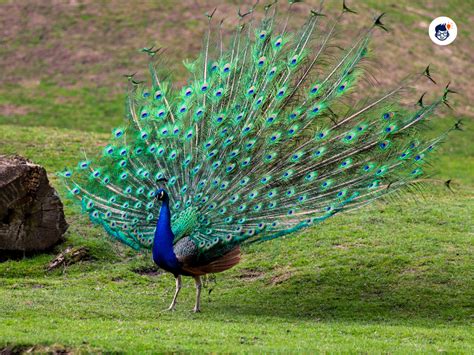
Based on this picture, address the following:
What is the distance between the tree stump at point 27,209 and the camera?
→ 17.1 metres

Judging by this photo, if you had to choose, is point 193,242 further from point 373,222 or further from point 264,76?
point 373,222

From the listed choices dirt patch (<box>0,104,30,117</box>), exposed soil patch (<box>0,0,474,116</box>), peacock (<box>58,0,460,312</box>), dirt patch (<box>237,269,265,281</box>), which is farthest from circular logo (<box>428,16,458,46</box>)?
peacock (<box>58,0,460,312</box>)

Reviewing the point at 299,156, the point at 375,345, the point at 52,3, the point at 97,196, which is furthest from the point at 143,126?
the point at 52,3

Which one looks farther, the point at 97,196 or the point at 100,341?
the point at 97,196

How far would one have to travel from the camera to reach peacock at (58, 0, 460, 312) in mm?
13828

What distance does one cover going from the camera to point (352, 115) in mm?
14750

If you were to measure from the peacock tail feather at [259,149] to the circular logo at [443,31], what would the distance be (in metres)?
30.1

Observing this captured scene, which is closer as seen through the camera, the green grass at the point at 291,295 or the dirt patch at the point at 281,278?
the green grass at the point at 291,295

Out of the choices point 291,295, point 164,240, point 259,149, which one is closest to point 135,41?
point 291,295

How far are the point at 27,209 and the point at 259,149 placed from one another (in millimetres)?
5425

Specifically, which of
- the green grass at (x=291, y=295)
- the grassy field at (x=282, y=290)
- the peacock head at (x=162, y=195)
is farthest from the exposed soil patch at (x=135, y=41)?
the peacock head at (x=162, y=195)

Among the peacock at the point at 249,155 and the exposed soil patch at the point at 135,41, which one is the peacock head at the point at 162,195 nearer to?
the peacock at the point at 249,155

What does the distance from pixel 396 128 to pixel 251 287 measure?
154 inches

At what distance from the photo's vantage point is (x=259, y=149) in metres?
14.2
